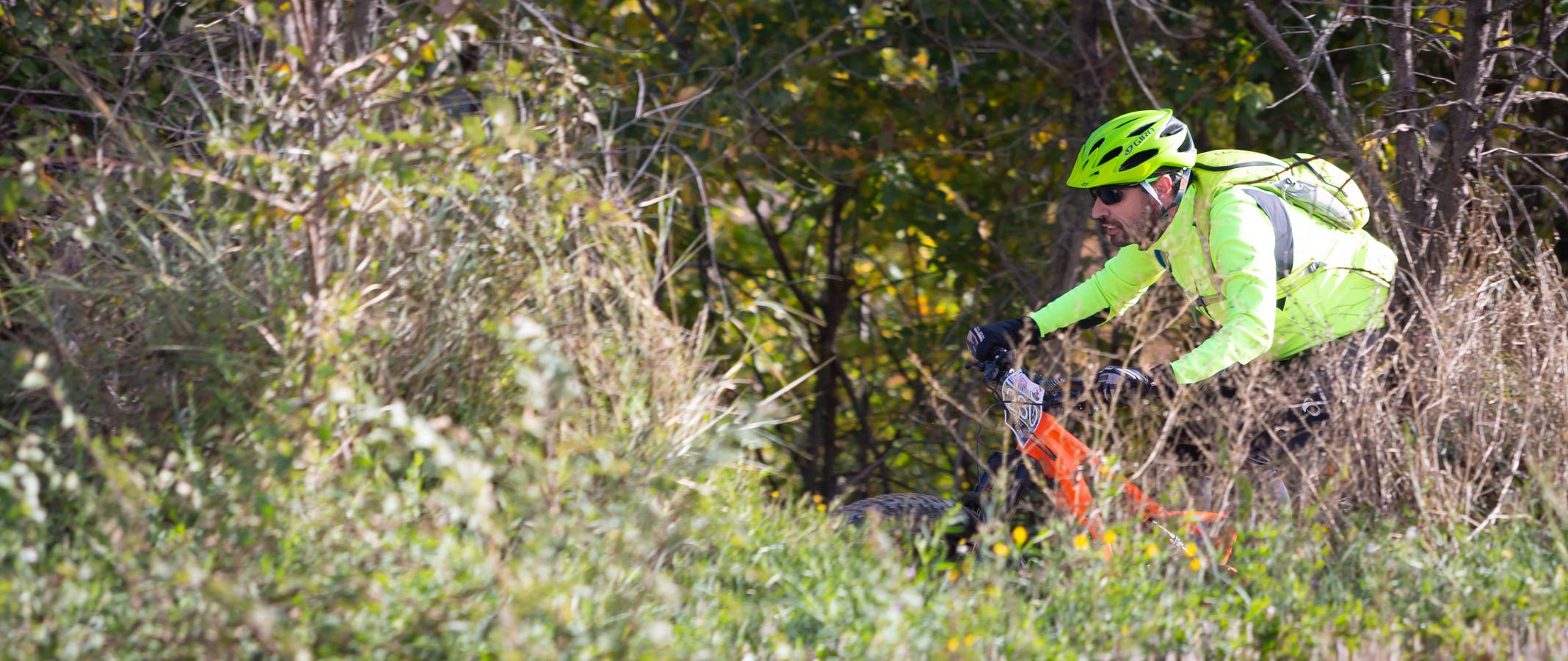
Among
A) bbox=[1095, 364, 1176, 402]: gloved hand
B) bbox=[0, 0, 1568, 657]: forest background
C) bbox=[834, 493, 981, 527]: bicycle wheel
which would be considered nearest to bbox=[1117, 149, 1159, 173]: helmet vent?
bbox=[0, 0, 1568, 657]: forest background

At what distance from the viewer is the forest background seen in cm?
319

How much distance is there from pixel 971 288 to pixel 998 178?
668 millimetres

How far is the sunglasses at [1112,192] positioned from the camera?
172 inches

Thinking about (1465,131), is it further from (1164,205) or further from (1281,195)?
(1164,205)

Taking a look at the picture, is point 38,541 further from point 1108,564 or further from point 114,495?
point 1108,564

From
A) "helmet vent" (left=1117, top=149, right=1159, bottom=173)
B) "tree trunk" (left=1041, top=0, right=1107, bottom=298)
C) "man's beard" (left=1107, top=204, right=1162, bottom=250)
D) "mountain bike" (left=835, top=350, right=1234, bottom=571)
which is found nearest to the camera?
"mountain bike" (left=835, top=350, right=1234, bottom=571)

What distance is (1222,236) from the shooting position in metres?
4.09

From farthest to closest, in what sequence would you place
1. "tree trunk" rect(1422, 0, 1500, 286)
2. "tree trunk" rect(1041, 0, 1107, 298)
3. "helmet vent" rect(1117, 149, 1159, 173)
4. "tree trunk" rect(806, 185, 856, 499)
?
"tree trunk" rect(806, 185, 856, 499) < "tree trunk" rect(1041, 0, 1107, 298) < "tree trunk" rect(1422, 0, 1500, 286) < "helmet vent" rect(1117, 149, 1159, 173)

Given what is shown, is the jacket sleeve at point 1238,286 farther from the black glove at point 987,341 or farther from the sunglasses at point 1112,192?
the black glove at point 987,341

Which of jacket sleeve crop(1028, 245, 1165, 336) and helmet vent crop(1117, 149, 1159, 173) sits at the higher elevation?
helmet vent crop(1117, 149, 1159, 173)

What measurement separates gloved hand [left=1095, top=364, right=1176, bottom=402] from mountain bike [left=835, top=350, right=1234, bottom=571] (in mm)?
79

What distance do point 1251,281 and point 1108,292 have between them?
0.76 m

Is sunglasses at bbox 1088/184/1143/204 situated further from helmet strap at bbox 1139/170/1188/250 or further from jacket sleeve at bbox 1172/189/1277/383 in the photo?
jacket sleeve at bbox 1172/189/1277/383

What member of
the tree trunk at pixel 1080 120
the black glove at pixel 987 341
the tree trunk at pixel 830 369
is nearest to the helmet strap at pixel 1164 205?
the black glove at pixel 987 341
